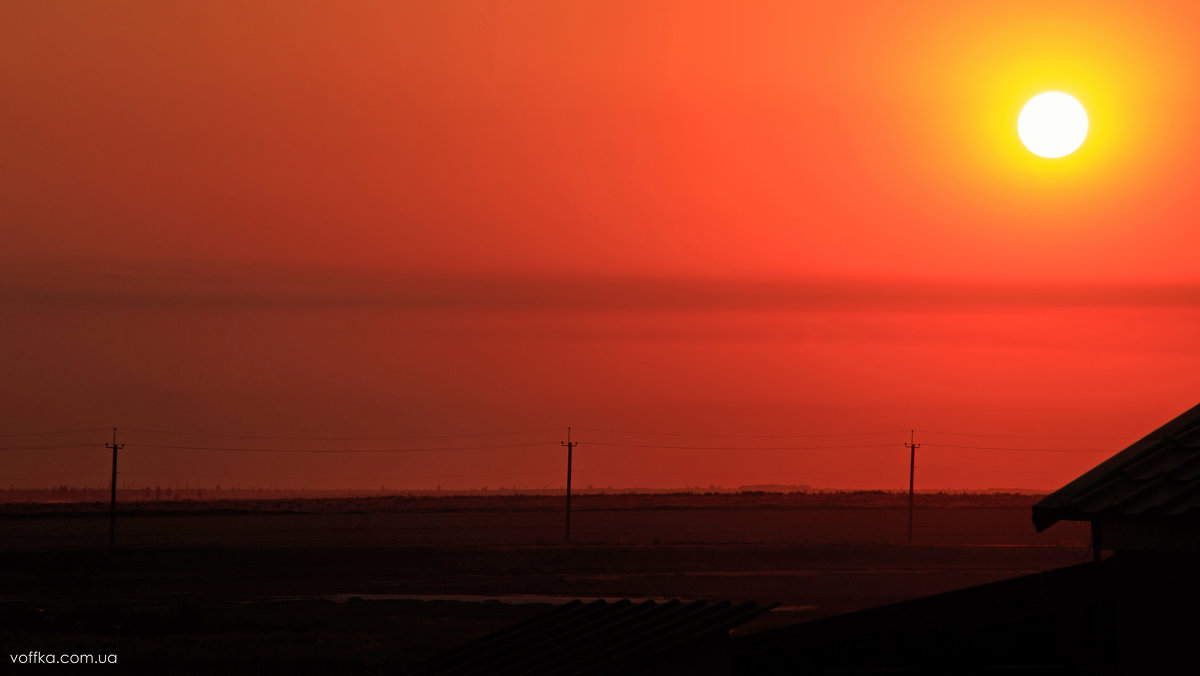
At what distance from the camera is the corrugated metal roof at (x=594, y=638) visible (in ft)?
28.2

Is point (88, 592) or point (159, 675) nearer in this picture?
point (159, 675)

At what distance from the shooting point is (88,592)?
5100 centimetres

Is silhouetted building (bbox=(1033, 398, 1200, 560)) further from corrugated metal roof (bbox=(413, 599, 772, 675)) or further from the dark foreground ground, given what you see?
the dark foreground ground

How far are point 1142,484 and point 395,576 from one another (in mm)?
54176

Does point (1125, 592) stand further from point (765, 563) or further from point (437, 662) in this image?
point (765, 563)

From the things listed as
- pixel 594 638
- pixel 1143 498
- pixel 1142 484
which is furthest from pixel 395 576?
pixel 1143 498

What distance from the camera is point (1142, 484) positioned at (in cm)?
706

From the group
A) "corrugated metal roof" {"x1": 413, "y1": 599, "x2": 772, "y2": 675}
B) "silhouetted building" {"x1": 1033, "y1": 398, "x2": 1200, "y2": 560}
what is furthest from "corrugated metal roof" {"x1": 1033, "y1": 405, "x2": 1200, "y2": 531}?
"corrugated metal roof" {"x1": 413, "y1": 599, "x2": 772, "y2": 675}

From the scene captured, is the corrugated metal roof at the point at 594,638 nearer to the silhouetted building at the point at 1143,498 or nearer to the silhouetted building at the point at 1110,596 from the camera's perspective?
the silhouetted building at the point at 1110,596

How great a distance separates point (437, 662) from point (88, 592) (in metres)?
44.8

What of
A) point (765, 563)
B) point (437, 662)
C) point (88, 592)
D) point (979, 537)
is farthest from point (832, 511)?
point (437, 662)

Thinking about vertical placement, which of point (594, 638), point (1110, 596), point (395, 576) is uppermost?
point (1110, 596)

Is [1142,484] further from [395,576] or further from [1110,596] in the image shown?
[395,576]

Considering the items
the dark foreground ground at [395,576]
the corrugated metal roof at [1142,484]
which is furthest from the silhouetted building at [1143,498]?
the dark foreground ground at [395,576]
